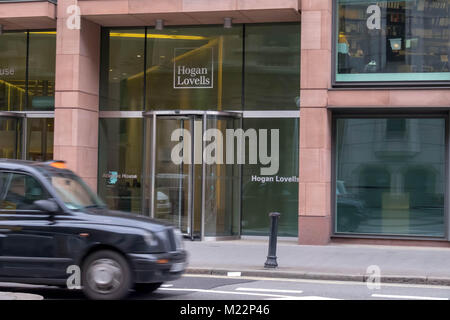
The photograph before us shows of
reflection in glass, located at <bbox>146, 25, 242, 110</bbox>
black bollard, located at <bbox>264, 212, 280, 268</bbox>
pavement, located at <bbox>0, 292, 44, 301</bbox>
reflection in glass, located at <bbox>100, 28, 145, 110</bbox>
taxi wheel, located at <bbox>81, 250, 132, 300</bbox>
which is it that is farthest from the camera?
reflection in glass, located at <bbox>100, 28, 145, 110</bbox>

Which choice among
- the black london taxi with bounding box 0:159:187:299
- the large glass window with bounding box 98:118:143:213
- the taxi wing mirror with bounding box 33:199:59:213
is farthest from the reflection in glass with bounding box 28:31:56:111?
the taxi wing mirror with bounding box 33:199:59:213

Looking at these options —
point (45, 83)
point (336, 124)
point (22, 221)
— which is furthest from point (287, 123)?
point (22, 221)

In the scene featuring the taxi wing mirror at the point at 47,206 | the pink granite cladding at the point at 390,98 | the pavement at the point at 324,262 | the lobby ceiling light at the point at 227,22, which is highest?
the lobby ceiling light at the point at 227,22

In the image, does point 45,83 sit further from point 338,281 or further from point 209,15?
point 338,281

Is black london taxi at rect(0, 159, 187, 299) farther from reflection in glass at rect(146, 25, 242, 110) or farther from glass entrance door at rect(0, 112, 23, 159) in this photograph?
glass entrance door at rect(0, 112, 23, 159)

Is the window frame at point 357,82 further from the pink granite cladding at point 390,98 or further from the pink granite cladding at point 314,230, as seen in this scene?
the pink granite cladding at point 314,230

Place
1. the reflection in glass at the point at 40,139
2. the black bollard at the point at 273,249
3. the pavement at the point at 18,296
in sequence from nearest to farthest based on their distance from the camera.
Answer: the pavement at the point at 18,296 < the black bollard at the point at 273,249 < the reflection in glass at the point at 40,139

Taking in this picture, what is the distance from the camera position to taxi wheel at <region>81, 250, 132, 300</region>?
8953 mm

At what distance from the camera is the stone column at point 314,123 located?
669 inches

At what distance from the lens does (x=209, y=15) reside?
1808 centimetres

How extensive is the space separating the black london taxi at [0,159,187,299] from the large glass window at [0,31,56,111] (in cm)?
1103

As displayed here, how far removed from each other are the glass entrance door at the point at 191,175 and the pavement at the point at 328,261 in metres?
0.67

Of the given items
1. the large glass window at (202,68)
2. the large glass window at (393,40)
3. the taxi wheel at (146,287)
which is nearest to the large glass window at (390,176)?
the large glass window at (393,40)

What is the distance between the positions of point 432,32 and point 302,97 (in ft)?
11.2
